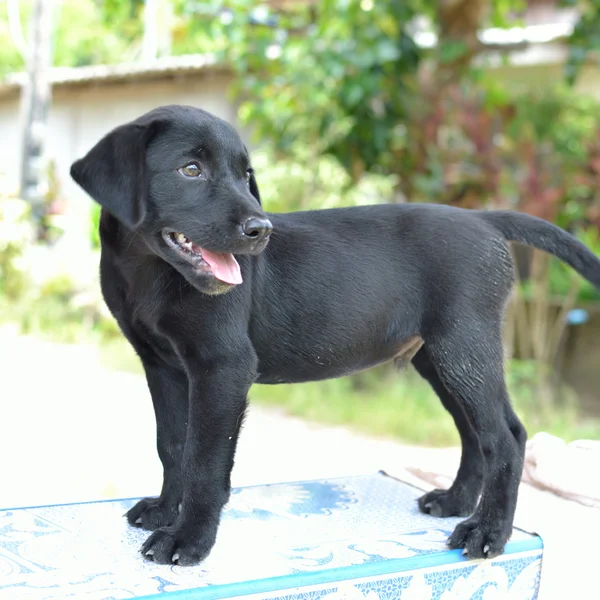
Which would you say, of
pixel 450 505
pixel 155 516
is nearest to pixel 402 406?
pixel 450 505

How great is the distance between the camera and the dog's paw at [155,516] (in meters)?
2.73

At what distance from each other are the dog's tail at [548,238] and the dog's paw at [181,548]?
135cm

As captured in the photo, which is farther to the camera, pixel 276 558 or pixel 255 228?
pixel 276 558

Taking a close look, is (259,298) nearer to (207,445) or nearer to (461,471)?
(207,445)

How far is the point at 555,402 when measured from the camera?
7.53 m

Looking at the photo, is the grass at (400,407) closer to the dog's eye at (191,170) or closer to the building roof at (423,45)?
the building roof at (423,45)

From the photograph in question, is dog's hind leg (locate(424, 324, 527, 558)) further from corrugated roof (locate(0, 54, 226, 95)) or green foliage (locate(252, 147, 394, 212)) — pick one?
corrugated roof (locate(0, 54, 226, 95))

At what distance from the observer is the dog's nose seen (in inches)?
85.2

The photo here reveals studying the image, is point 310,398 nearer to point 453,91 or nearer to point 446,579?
point 453,91

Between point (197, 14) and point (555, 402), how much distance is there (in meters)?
4.62

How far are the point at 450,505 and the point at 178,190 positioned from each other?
5.07 feet

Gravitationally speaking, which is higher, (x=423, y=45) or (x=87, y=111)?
(x=423, y=45)

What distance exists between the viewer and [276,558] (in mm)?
2523

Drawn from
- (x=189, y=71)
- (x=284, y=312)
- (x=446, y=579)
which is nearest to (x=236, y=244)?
(x=284, y=312)
